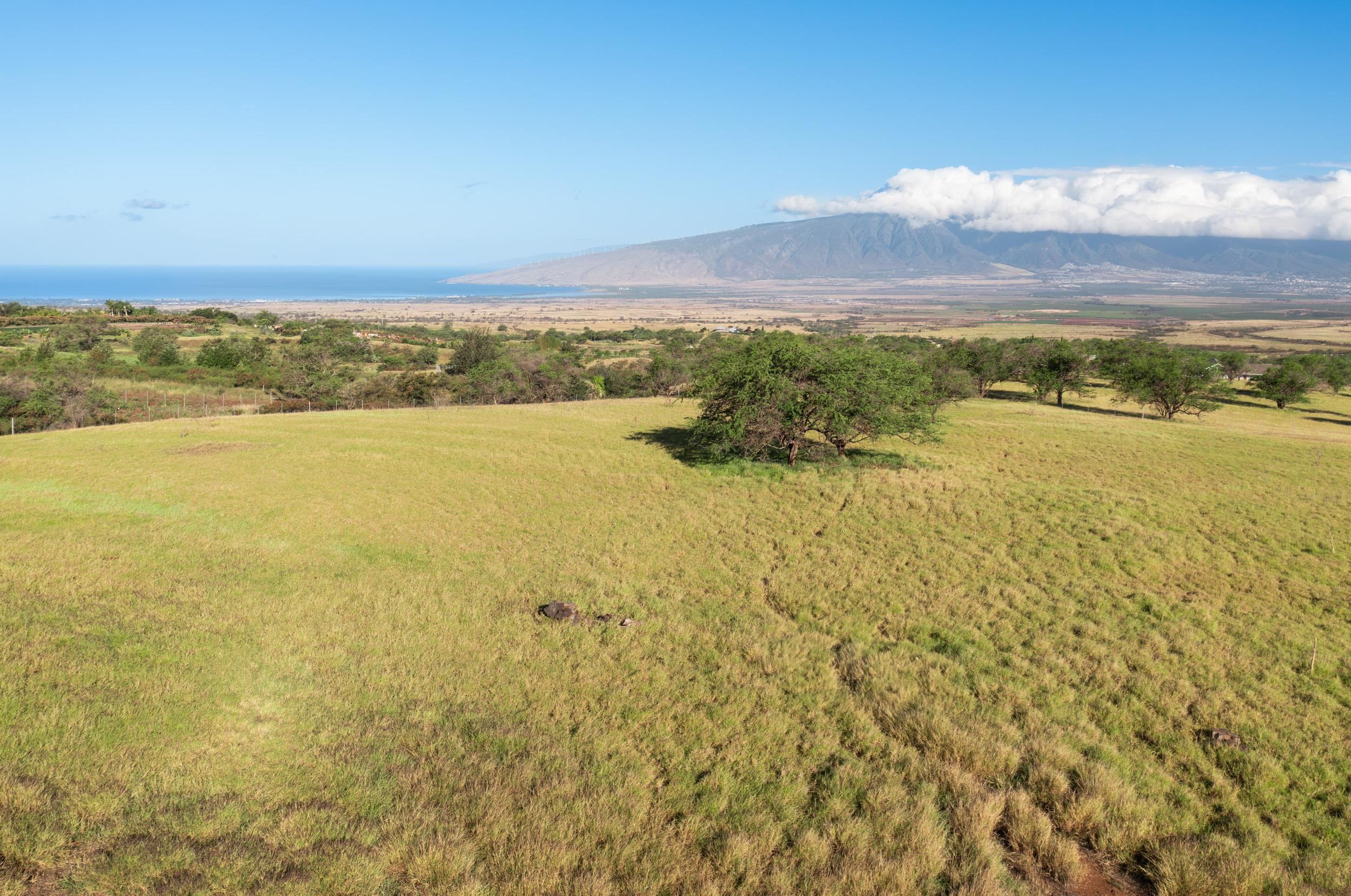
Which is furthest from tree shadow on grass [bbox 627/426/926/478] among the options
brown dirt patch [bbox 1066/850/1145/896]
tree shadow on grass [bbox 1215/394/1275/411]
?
tree shadow on grass [bbox 1215/394/1275/411]

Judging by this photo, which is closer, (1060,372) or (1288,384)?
(1060,372)

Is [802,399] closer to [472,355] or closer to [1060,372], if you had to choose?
[1060,372]

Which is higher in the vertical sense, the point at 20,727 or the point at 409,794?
the point at 20,727

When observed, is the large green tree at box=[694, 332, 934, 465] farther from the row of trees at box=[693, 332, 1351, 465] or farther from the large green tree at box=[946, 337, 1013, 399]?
the large green tree at box=[946, 337, 1013, 399]

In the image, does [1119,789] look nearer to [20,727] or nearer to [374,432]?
[20,727]

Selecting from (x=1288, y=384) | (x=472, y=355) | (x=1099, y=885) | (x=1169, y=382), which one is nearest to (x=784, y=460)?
(x=1099, y=885)

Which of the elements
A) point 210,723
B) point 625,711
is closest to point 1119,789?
point 625,711
